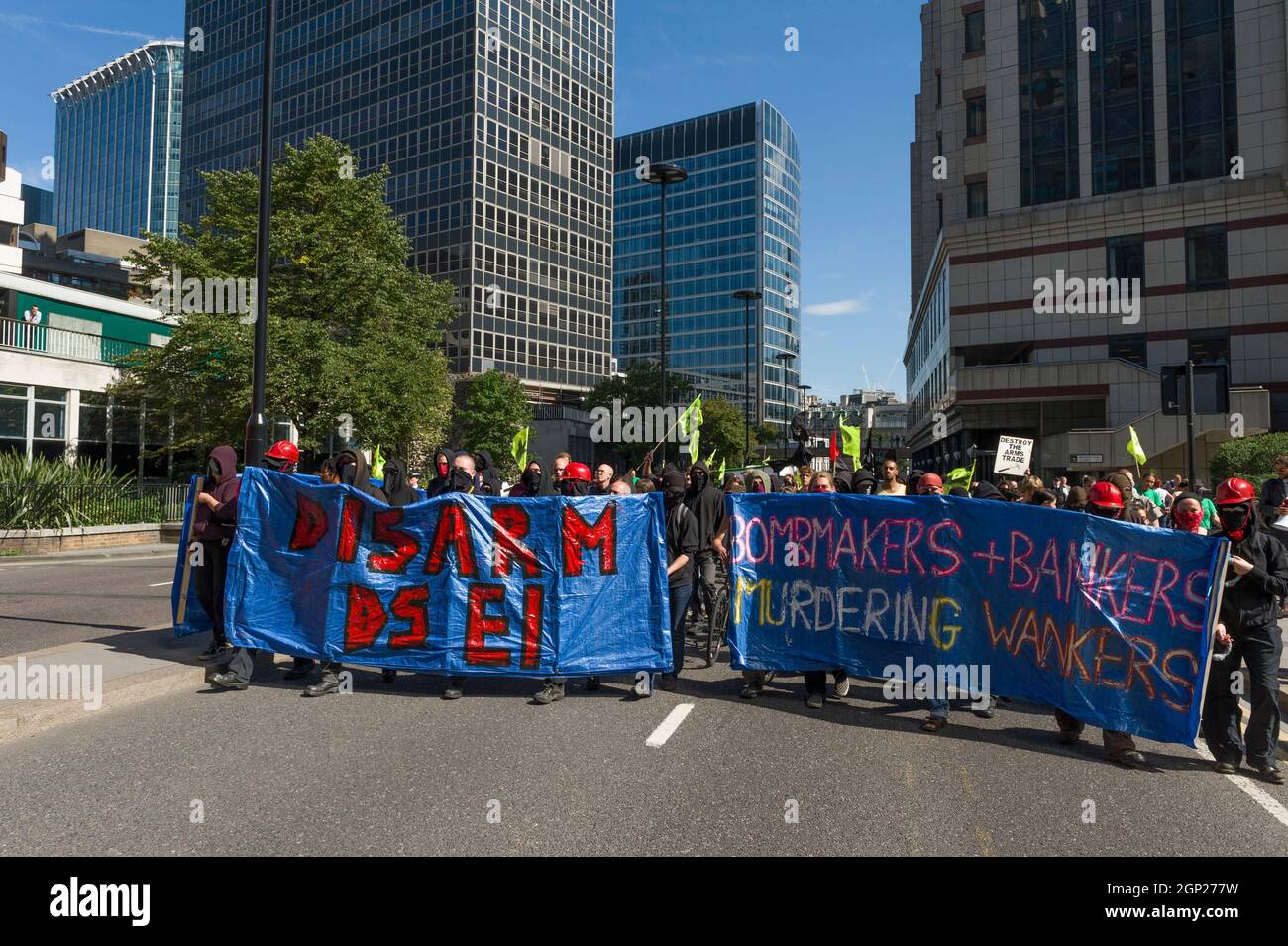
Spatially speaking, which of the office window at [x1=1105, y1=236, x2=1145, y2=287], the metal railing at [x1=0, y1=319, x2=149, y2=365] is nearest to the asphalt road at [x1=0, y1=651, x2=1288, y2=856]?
the metal railing at [x1=0, y1=319, x2=149, y2=365]

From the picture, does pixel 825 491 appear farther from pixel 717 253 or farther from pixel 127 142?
pixel 127 142

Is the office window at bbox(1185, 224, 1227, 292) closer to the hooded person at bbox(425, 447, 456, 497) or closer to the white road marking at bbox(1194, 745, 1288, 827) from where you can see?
the white road marking at bbox(1194, 745, 1288, 827)

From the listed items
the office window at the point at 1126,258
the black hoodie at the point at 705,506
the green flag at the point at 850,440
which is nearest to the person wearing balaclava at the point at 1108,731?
the black hoodie at the point at 705,506

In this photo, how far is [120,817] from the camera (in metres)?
4.41

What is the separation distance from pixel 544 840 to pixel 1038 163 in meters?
46.1

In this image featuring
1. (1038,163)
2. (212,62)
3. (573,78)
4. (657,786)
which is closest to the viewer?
(657,786)

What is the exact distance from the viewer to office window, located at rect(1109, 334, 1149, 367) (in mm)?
39031

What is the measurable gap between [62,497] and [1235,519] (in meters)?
24.0

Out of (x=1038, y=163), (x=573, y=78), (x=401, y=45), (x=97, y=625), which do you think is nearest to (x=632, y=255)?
(x=573, y=78)

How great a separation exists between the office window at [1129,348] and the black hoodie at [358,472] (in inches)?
1567

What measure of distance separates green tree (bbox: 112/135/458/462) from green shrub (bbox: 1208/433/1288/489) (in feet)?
80.0

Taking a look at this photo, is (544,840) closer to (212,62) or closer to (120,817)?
(120,817)

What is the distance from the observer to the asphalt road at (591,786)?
421cm

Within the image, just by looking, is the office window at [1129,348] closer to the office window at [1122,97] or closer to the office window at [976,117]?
the office window at [1122,97]
